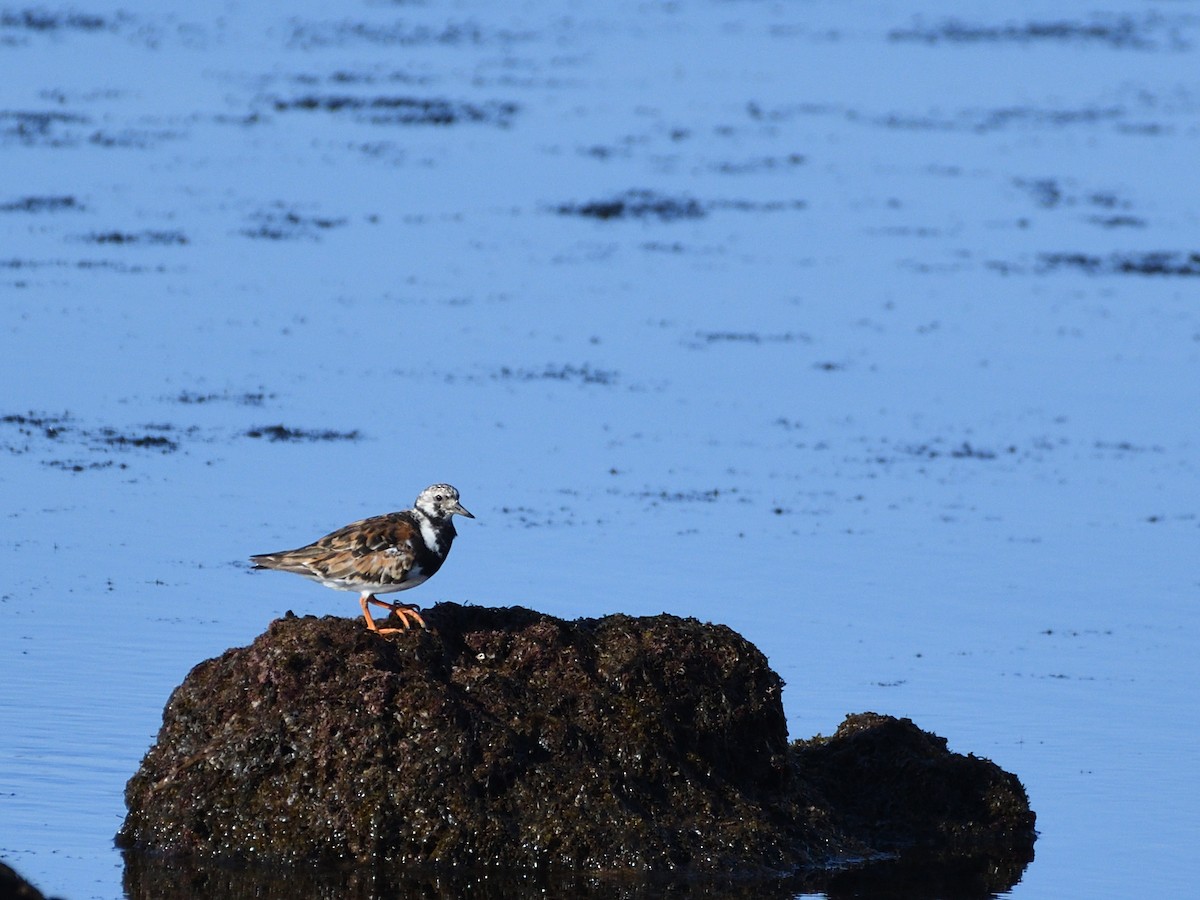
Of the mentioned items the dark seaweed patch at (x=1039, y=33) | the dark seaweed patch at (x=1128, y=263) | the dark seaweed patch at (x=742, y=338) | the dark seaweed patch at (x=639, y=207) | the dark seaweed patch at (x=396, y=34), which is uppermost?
the dark seaweed patch at (x=1039, y=33)

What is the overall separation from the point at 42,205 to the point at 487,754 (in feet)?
63.7

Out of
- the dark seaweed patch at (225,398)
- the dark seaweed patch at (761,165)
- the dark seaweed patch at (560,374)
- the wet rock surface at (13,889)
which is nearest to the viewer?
the wet rock surface at (13,889)

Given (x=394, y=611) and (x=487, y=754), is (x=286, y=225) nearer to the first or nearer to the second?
(x=394, y=611)

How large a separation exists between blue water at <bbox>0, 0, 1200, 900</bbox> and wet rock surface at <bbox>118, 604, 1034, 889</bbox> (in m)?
0.76

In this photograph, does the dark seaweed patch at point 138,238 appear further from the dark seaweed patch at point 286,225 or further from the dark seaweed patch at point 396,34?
the dark seaweed patch at point 396,34

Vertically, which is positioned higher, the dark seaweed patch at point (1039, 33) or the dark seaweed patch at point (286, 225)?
the dark seaweed patch at point (1039, 33)

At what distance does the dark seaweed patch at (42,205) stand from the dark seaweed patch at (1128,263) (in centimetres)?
1219

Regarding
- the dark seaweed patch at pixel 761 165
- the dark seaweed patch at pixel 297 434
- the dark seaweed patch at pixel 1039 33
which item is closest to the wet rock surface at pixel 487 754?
the dark seaweed patch at pixel 297 434

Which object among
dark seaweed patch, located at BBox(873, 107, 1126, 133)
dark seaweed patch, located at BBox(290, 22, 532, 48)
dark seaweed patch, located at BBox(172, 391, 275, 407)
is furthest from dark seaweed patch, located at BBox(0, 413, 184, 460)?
dark seaweed patch, located at BBox(290, 22, 532, 48)

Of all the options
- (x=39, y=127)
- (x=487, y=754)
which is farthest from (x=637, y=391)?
(x=39, y=127)

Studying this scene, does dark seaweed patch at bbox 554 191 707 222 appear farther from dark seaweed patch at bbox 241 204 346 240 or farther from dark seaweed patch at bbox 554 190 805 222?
dark seaweed patch at bbox 241 204 346 240

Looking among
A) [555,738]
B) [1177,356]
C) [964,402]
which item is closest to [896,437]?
[964,402]

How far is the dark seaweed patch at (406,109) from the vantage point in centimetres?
3644

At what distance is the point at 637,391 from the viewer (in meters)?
21.0
